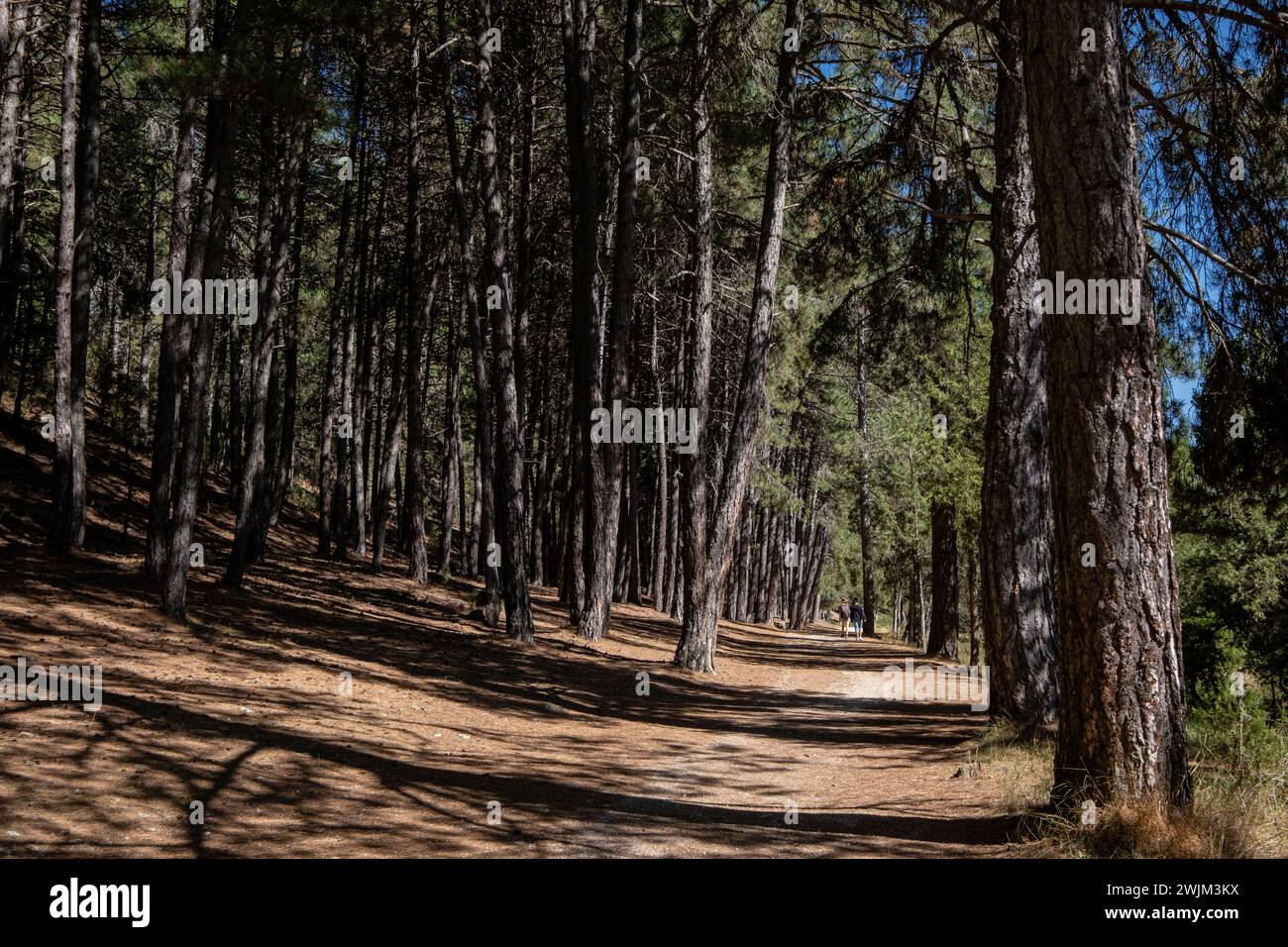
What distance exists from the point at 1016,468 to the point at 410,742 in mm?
6440

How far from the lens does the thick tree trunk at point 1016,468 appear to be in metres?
9.22

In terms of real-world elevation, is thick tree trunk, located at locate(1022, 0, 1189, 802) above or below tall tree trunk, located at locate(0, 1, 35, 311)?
below

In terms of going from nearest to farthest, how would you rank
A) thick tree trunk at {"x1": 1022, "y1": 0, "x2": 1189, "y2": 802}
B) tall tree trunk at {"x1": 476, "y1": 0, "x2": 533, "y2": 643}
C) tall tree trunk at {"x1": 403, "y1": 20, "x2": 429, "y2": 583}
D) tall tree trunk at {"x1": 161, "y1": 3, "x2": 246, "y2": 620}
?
thick tree trunk at {"x1": 1022, "y1": 0, "x2": 1189, "y2": 802} → tall tree trunk at {"x1": 161, "y1": 3, "x2": 246, "y2": 620} → tall tree trunk at {"x1": 476, "y1": 0, "x2": 533, "y2": 643} → tall tree trunk at {"x1": 403, "y1": 20, "x2": 429, "y2": 583}

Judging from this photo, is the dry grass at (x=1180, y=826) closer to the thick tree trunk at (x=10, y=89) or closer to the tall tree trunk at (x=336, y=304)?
the thick tree trunk at (x=10, y=89)

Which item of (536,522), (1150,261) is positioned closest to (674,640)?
(536,522)

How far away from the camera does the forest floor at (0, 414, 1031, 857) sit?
5.97 metres

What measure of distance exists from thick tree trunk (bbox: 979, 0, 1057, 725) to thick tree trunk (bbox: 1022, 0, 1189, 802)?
3479 millimetres

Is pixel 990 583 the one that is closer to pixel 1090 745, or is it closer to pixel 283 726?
pixel 1090 745

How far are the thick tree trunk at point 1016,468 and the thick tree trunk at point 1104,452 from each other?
3.48 metres

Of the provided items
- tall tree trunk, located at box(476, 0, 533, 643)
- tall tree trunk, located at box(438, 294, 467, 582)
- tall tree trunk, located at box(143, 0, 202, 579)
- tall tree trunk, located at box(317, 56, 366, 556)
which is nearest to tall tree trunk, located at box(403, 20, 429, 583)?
tall tree trunk, located at box(317, 56, 366, 556)

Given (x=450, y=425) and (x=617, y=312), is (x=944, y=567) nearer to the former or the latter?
(x=617, y=312)

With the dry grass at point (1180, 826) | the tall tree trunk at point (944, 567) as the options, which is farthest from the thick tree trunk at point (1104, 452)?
the tall tree trunk at point (944, 567)

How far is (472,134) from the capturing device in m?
18.5

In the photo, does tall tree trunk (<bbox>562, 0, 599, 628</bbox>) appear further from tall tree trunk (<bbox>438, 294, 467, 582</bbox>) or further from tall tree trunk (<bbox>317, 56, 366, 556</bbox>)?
tall tree trunk (<bbox>438, 294, 467, 582</bbox>)
